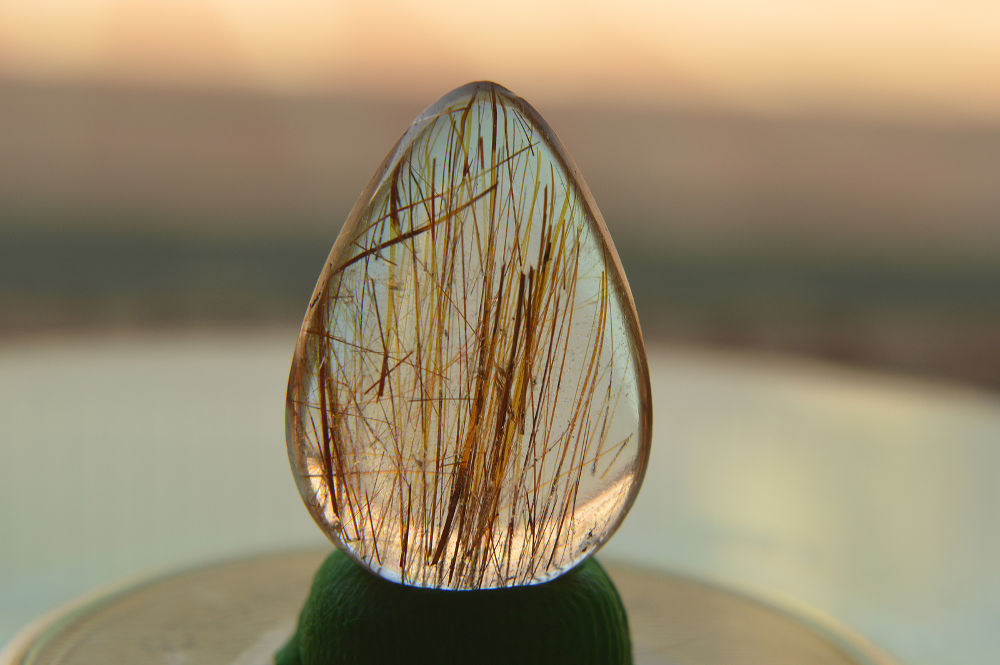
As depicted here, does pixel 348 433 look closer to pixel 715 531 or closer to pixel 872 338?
pixel 715 531

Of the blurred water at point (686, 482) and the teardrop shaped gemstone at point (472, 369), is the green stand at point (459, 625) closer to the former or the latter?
the teardrop shaped gemstone at point (472, 369)

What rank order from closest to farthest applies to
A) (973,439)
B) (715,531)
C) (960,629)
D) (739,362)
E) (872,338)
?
1. (960,629)
2. (715,531)
3. (973,439)
4. (739,362)
5. (872,338)

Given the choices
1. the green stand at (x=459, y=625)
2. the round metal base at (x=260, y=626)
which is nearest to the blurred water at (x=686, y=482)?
the round metal base at (x=260, y=626)

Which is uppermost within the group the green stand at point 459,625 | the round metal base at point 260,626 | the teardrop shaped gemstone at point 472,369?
the teardrop shaped gemstone at point 472,369

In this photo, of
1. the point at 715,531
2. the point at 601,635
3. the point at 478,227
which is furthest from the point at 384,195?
the point at 715,531

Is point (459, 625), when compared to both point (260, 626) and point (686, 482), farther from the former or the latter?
point (686, 482)

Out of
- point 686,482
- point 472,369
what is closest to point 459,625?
point 472,369

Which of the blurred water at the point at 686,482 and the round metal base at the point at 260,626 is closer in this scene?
the round metal base at the point at 260,626
